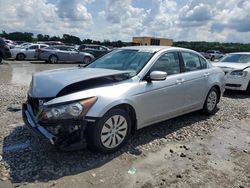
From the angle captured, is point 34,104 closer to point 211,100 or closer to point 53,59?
point 211,100

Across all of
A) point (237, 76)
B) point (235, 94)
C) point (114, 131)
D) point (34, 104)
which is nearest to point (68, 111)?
point (114, 131)

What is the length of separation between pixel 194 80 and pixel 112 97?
2368 mm

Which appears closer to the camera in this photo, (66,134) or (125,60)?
(66,134)

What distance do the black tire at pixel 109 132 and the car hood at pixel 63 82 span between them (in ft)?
1.80

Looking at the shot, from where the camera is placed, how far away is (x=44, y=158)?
4246 mm

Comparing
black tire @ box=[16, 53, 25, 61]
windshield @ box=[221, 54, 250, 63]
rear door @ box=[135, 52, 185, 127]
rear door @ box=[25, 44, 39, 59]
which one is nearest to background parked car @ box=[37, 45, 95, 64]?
rear door @ box=[25, 44, 39, 59]

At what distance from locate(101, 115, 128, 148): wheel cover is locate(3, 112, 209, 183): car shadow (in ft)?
0.63

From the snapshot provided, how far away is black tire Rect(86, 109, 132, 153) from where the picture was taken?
13.6ft

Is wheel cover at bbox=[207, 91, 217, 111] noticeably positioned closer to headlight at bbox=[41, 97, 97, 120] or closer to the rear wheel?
headlight at bbox=[41, 97, 97, 120]

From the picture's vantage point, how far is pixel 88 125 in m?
4.10

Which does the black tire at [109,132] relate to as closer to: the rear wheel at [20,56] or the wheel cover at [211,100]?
the wheel cover at [211,100]

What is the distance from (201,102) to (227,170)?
2.40m

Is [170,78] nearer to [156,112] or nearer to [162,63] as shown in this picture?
[162,63]

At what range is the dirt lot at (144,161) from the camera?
3781 millimetres
